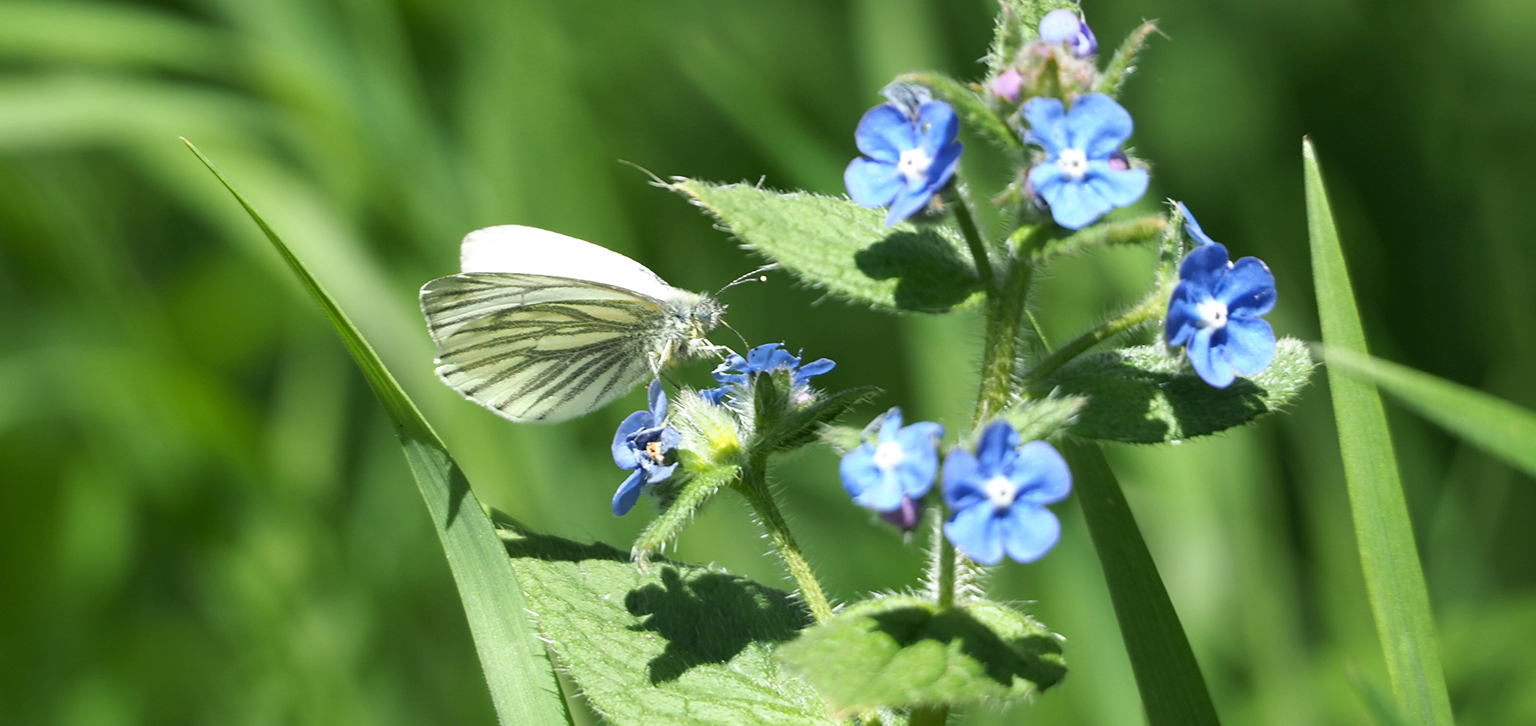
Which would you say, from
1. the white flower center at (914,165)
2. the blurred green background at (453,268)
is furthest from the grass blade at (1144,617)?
the blurred green background at (453,268)

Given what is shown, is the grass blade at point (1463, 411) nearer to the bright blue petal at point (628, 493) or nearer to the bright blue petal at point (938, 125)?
the bright blue petal at point (938, 125)

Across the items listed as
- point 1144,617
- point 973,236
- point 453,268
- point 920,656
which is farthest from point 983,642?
point 453,268

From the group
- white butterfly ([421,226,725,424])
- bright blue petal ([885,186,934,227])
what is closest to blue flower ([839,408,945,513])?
bright blue petal ([885,186,934,227])

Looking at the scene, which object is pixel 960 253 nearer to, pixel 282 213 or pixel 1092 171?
pixel 1092 171

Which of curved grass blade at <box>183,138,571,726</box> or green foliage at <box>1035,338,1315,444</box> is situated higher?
green foliage at <box>1035,338,1315,444</box>

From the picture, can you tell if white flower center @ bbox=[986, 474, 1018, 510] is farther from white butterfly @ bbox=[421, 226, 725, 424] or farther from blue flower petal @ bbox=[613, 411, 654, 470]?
white butterfly @ bbox=[421, 226, 725, 424]

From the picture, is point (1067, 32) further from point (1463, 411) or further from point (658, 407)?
point (658, 407)
